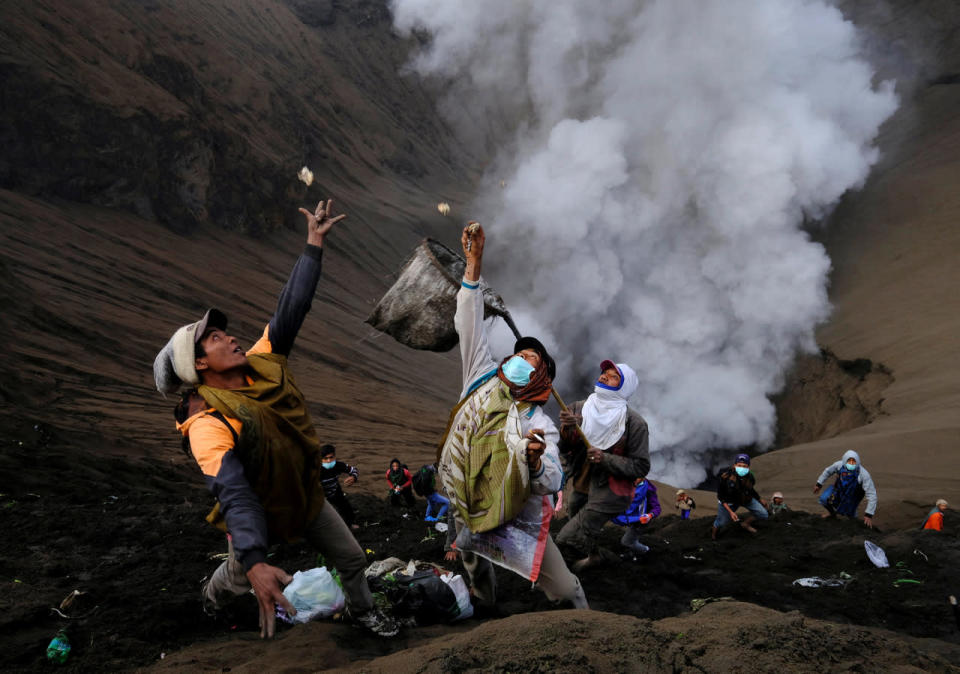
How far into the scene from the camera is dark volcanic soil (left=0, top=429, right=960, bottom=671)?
2936 mm

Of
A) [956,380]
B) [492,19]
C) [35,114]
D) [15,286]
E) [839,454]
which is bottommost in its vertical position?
[839,454]

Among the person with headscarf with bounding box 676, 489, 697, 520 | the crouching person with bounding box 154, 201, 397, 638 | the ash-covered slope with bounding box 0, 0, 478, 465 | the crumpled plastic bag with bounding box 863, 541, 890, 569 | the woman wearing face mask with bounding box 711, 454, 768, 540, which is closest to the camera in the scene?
the crouching person with bounding box 154, 201, 397, 638

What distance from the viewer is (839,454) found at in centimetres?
1170

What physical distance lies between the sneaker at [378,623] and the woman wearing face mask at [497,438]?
18.8 inches

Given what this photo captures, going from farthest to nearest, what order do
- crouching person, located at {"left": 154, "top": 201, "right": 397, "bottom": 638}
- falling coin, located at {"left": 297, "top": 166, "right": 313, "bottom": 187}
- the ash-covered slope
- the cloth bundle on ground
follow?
falling coin, located at {"left": 297, "top": 166, "right": 313, "bottom": 187} < the ash-covered slope < the cloth bundle on ground < crouching person, located at {"left": 154, "top": 201, "right": 397, "bottom": 638}

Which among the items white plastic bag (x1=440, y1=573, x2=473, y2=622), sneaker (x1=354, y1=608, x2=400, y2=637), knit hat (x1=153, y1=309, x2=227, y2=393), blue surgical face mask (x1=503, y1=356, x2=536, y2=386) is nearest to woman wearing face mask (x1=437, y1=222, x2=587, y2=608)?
blue surgical face mask (x1=503, y1=356, x2=536, y2=386)

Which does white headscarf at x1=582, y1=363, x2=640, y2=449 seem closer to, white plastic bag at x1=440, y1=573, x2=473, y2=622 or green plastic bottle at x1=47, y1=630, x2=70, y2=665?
white plastic bag at x1=440, y1=573, x2=473, y2=622

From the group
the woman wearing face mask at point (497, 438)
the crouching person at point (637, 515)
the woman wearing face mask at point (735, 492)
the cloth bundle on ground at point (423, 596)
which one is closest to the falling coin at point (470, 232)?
the woman wearing face mask at point (497, 438)

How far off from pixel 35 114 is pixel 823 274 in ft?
80.2

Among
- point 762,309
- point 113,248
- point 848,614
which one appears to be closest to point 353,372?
point 113,248

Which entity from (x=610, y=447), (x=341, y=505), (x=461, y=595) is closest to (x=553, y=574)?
(x=461, y=595)

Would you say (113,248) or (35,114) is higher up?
(35,114)

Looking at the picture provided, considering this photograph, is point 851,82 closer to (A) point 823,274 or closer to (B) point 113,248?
(A) point 823,274

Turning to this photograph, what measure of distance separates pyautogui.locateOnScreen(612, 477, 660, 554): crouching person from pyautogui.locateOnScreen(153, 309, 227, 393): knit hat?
10.7 ft
